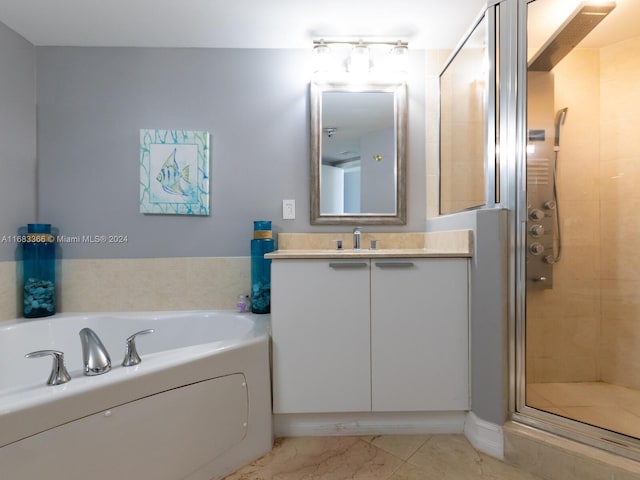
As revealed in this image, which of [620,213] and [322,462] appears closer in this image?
[322,462]

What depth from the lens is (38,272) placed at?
1.76 meters

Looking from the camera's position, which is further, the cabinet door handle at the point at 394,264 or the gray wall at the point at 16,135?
the gray wall at the point at 16,135

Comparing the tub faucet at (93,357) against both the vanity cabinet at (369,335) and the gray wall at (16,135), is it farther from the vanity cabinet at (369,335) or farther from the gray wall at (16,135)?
the gray wall at (16,135)

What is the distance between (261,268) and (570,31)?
1.97 meters

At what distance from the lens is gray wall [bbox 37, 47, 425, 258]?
1895 mm

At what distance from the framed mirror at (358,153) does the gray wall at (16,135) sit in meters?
1.69

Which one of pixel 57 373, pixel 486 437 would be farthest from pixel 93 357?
pixel 486 437

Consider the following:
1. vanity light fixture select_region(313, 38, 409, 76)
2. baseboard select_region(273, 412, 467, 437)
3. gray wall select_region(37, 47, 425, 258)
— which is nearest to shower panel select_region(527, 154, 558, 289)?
gray wall select_region(37, 47, 425, 258)

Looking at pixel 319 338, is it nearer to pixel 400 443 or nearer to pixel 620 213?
pixel 400 443

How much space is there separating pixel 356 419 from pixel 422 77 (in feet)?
6.63

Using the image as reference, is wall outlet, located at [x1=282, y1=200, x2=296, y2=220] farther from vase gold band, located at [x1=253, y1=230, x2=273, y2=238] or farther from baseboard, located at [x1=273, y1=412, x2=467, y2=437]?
baseboard, located at [x1=273, y1=412, x2=467, y2=437]

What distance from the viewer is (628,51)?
61.9 inches

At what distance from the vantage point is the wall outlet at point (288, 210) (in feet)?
6.34

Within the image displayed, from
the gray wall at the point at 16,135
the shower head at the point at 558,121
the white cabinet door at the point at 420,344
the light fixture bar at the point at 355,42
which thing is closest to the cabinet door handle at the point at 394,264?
the white cabinet door at the point at 420,344
